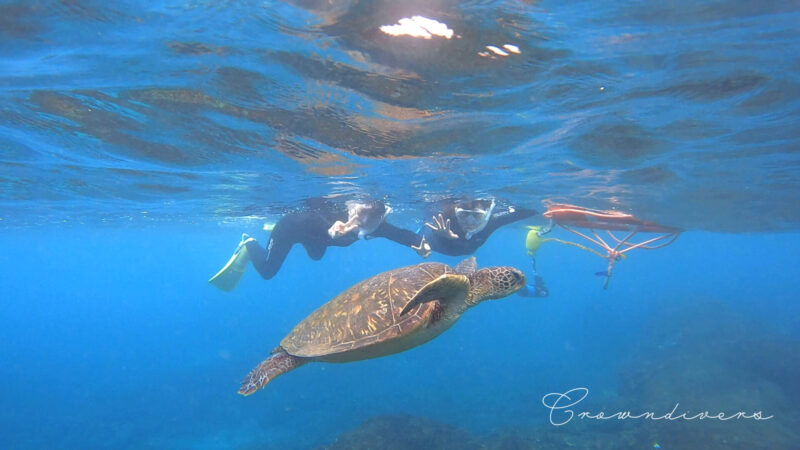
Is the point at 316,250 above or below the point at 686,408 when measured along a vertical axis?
above

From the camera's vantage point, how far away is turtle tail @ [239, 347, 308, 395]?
5.36m

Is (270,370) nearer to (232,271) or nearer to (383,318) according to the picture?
(383,318)

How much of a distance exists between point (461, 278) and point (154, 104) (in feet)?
26.9

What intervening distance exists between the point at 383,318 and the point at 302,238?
29.4 ft

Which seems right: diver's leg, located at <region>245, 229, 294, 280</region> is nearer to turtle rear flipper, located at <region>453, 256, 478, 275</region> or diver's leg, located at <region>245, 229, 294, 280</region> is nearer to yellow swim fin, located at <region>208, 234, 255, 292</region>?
yellow swim fin, located at <region>208, 234, 255, 292</region>

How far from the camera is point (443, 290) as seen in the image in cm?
422

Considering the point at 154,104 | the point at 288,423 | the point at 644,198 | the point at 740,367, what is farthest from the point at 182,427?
the point at 740,367

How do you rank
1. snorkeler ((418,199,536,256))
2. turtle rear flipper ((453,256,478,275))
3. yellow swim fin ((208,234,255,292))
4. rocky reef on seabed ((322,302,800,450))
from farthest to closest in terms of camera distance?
yellow swim fin ((208,234,255,292)), rocky reef on seabed ((322,302,800,450)), snorkeler ((418,199,536,256)), turtle rear flipper ((453,256,478,275))

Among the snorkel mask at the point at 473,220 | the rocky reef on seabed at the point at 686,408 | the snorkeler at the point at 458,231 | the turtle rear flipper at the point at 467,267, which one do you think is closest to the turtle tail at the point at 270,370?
the turtle rear flipper at the point at 467,267

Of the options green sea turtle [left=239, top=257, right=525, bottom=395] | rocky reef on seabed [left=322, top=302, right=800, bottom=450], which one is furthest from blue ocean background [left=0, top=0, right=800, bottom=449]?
green sea turtle [left=239, top=257, right=525, bottom=395]

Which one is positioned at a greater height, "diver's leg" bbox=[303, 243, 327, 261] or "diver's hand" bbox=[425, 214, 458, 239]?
"diver's hand" bbox=[425, 214, 458, 239]

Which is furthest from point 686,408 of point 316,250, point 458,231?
point 316,250

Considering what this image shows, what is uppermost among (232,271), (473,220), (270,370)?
(473,220)

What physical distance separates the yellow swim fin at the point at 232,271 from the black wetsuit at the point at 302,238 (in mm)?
1656
